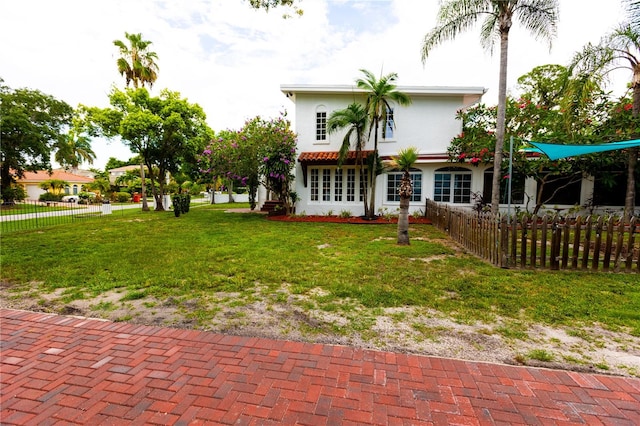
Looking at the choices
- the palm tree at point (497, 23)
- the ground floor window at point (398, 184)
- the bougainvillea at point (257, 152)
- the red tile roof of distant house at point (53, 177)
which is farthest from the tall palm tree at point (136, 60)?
the red tile roof of distant house at point (53, 177)

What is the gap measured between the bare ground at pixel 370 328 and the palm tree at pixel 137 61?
65.0ft

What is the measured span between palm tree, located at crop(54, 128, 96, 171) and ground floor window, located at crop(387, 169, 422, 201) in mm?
23598

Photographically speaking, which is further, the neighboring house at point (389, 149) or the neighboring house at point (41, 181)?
the neighboring house at point (41, 181)

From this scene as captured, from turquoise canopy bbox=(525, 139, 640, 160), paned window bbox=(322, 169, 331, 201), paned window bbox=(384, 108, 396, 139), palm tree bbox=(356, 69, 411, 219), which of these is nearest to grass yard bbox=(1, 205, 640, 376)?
turquoise canopy bbox=(525, 139, 640, 160)

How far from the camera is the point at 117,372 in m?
2.93

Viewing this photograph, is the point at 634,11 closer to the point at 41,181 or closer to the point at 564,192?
the point at 564,192

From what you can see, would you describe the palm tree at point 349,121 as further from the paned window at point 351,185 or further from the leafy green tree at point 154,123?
the leafy green tree at point 154,123

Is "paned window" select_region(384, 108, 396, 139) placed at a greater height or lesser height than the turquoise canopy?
greater

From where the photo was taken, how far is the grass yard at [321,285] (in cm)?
412

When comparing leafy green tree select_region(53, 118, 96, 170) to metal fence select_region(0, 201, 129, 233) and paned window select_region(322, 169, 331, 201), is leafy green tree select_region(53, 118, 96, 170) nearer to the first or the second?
metal fence select_region(0, 201, 129, 233)

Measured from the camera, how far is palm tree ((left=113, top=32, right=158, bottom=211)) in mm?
21969

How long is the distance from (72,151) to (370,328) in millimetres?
33337

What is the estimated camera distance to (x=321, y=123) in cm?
1647

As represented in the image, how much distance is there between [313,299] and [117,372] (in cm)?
259
